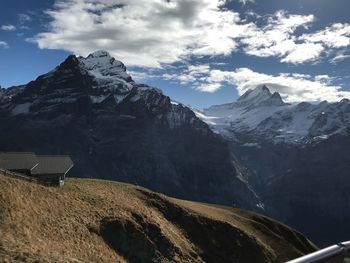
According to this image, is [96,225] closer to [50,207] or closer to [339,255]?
[50,207]

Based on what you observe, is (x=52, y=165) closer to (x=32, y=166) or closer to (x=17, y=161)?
(x=32, y=166)

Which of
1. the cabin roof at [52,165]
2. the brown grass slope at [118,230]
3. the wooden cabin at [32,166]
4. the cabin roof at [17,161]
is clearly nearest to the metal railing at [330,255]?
the brown grass slope at [118,230]

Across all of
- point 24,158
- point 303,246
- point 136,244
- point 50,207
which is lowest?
point 303,246

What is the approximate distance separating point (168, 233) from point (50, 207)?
17046 millimetres

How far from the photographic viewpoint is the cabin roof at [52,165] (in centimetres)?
7838

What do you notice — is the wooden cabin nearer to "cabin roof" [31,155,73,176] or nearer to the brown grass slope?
"cabin roof" [31,155,73,176]

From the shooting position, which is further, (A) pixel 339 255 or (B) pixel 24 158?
(B) pixel 24 158

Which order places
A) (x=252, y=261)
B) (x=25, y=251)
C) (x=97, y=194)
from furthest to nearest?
(x=252, y=261)
(x=97, y=194)
(x=25, y=251)

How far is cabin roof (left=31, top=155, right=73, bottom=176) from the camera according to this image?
3086 inches

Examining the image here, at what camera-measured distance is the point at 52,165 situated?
3182 inches

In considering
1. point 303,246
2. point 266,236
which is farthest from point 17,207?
point 303,246

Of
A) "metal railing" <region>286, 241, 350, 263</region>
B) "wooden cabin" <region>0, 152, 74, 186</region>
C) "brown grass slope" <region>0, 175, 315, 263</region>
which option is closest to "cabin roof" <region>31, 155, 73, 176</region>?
"wooden cabin" <region>0, 152, 74, 186</region>

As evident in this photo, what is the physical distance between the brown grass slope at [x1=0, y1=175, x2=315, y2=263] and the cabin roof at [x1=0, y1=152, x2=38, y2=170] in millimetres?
11608

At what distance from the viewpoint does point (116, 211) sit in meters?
59.9
